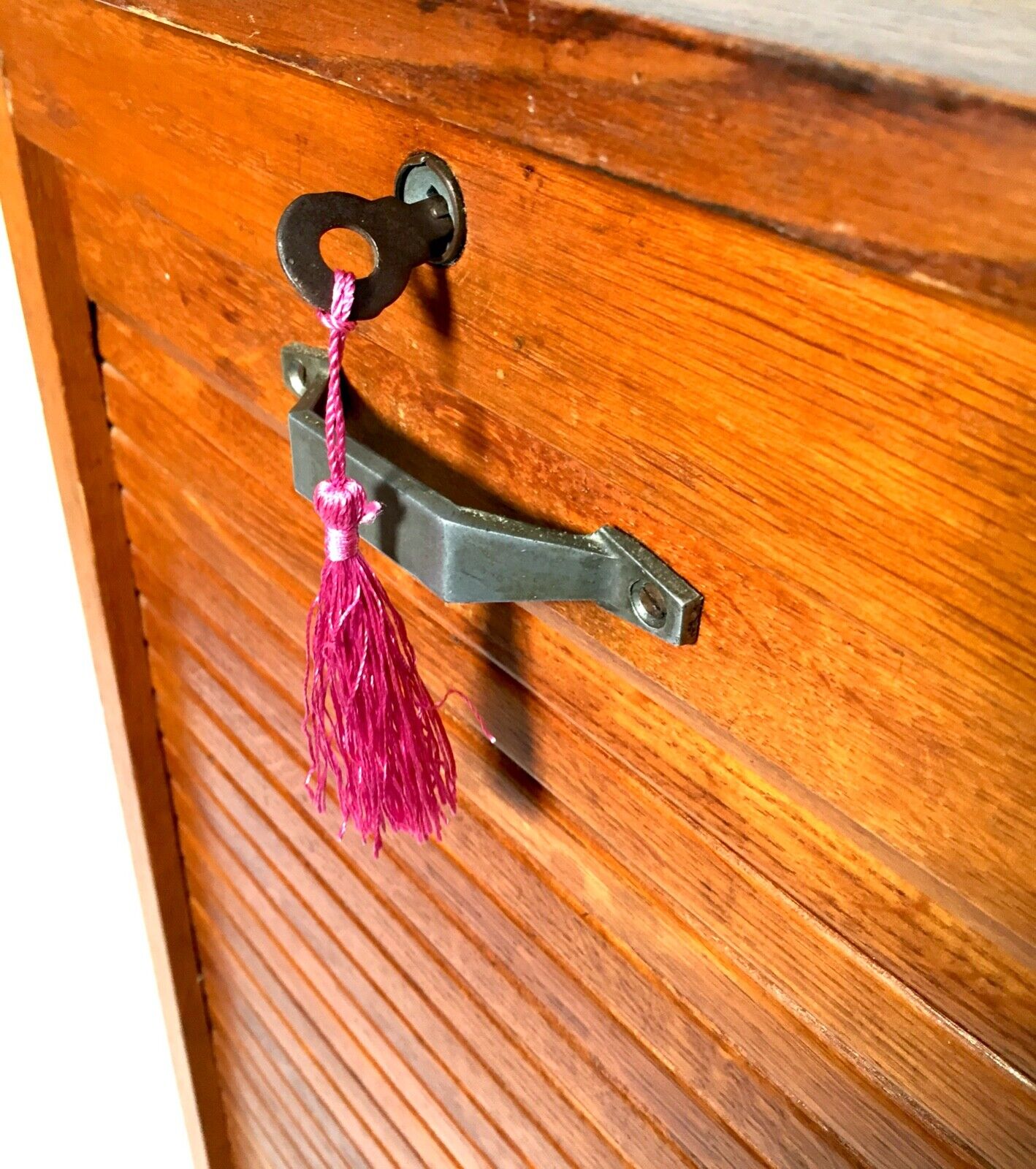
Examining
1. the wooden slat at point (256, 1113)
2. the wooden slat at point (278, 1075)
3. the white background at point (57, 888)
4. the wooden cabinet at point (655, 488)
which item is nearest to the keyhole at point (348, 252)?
the wooden cabinet at point (655, 488)

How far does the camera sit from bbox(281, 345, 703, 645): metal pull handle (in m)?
0.35

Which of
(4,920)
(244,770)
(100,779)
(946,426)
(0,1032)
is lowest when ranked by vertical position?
(0,1032)

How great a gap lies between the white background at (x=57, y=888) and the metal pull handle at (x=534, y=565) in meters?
0.52

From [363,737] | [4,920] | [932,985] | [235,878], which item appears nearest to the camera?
[932,985]

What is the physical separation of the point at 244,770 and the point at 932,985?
554 millimetres

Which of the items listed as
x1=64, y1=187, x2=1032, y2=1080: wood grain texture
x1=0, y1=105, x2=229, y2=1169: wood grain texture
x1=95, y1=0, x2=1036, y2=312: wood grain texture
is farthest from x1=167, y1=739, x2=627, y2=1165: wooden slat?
x1=95, y1=0, x2=1036, y2=312: wood grain texture

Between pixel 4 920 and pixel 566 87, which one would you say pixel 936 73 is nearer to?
pixel 566 87

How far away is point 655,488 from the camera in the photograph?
33 centimetres

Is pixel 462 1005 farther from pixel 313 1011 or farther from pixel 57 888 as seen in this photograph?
pixel 57 888

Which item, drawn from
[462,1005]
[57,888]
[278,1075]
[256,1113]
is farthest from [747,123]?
[57,888]

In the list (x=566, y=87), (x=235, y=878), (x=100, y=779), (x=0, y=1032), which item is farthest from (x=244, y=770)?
(x=0, y=1032)

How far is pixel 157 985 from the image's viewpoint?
1.08 metres

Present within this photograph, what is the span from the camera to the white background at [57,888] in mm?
886

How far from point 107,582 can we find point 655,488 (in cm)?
63
